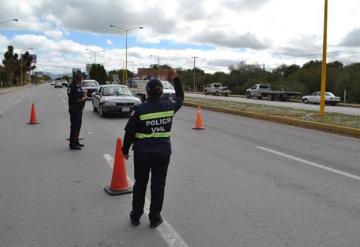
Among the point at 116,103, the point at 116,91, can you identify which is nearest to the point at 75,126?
the point at 116,103

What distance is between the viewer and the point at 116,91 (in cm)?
2025

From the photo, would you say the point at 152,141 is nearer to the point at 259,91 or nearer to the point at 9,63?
the point at 259,91

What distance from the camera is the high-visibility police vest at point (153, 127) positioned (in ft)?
15.6

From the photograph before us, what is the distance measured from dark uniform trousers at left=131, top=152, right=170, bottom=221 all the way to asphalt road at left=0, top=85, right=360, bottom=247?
0.22 metres

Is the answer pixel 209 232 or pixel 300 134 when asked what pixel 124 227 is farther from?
pixel 300 134

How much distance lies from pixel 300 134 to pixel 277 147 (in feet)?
11.4

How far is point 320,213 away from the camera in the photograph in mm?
5480

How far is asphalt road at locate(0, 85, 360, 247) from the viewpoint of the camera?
4.65 m

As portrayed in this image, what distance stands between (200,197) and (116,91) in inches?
579

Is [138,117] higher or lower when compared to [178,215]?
higher

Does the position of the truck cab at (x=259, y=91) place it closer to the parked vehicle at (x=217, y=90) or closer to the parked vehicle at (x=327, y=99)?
the parked vehicle at (x=327, y=99)

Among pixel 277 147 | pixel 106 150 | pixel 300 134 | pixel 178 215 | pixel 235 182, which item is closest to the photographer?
pixel 178 215

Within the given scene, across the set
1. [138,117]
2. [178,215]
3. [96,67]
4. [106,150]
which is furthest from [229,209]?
[96,67]

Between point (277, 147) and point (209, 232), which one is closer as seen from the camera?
point (209, 232)
